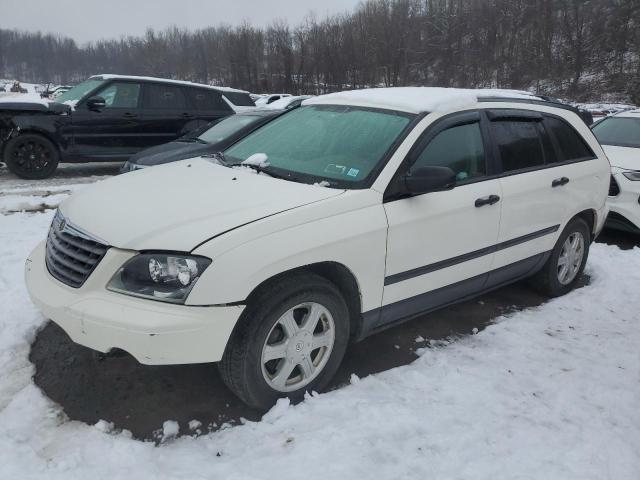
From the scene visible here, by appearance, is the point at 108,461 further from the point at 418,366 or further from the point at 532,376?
the point at 532,376

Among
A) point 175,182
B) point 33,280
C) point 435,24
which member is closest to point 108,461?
point 33,280

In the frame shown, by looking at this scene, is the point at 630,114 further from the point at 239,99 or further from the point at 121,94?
the point at 121,94

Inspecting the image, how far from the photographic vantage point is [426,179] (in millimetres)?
3092

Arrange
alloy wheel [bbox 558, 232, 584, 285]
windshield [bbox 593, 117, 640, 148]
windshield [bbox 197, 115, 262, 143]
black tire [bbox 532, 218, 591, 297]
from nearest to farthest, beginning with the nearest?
black tire [bbox 532, 218, 591, 297], alloy wheel [bbox 558, 232, 584, 285], windshield [bbox 593, 117, 640, 148], windshield [bbox 197, 115, 262, 143]

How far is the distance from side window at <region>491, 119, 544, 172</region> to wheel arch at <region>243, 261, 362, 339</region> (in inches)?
63.2

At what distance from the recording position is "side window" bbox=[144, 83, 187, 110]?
9.78m

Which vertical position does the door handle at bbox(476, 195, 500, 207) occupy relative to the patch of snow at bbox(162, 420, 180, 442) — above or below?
above

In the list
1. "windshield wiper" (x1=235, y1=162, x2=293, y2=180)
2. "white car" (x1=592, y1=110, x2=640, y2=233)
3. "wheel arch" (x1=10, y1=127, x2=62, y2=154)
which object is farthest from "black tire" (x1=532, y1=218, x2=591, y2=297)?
"wheel arch" (x1=10, y1=127, x2=62, y2=154)

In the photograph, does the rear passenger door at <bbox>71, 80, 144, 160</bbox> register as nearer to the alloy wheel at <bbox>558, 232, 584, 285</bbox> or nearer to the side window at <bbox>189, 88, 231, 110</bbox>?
the side window at <bbox>189, 88, 231, 110</bbox>

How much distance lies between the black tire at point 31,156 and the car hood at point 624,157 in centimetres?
865

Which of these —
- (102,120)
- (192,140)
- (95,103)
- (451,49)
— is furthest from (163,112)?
(451,49)

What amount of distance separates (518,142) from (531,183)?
0.33m

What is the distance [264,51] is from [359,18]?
39.5 ft

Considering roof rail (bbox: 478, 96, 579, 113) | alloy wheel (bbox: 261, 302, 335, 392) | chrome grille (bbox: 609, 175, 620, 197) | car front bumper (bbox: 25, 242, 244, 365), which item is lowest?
alloy wheel (bbox: 261, 302, 335, 392)
